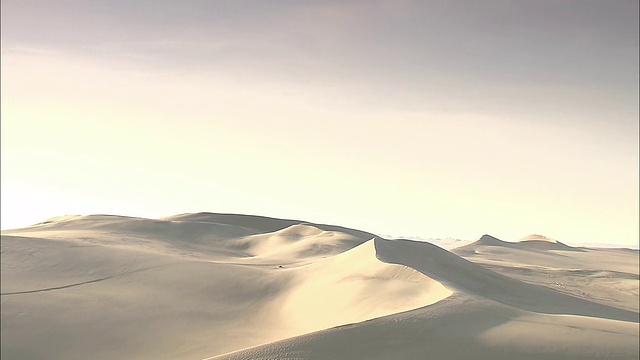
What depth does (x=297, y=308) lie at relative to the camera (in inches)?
336

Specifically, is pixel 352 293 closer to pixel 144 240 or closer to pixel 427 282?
pixel 427 282

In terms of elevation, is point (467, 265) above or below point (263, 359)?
above

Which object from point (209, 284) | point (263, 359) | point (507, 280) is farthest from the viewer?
point (507, 280)

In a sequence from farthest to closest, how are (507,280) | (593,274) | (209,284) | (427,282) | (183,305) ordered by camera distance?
(593,274) < (507,280) < (209,284) < (183,305) < (427,282)

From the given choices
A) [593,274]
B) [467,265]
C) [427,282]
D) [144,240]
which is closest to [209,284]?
[427,282]

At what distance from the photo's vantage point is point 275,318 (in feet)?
27.6

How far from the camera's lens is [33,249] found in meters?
13.7

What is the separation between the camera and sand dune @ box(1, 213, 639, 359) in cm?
503

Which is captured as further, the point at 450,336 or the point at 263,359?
the point at 450,336

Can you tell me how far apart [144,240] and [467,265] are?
38.9 feet

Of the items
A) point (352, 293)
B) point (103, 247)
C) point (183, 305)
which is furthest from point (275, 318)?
point (103, 247)

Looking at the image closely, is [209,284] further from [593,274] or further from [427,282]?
[593,274]

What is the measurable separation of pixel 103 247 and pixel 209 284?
5.32 m

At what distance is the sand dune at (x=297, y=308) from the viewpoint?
503 cm
